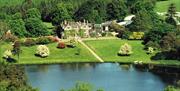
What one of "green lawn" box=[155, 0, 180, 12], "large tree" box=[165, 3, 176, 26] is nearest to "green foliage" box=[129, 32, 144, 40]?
"large tree" box=[165, 3, 176, 26]

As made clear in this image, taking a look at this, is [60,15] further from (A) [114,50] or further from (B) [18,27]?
(A) [114,50]

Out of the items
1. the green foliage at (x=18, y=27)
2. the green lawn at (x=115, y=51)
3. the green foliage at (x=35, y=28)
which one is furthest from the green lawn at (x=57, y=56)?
the green foliage at (x=35, y=28)

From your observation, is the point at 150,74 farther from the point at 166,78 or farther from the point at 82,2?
the point at 82,2

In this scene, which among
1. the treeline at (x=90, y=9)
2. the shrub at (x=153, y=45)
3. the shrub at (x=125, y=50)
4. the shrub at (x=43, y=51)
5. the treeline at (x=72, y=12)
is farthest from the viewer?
the treeline at (x=90, y=9)

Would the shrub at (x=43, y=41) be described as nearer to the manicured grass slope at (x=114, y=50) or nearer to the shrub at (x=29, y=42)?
the shrub at (x=29, y=42)

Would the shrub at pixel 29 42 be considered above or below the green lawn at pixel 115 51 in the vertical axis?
above

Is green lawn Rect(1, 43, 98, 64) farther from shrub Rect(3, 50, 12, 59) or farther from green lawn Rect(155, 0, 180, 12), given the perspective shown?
green lawn Rect(155, 0, 180, 12)
